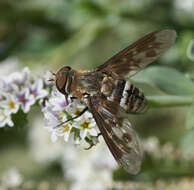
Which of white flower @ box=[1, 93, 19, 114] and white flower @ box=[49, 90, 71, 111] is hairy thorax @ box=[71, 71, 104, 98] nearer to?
white flower @ box=[49, 90, 71, 111]

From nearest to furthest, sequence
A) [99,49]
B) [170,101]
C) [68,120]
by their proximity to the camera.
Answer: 1. [68,120]
2. [170,101]
3. [99,49]

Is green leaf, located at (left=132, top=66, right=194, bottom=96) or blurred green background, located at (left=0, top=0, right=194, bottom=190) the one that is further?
blurred green background, located at (left=0, top=0, right=194, bottom=190)

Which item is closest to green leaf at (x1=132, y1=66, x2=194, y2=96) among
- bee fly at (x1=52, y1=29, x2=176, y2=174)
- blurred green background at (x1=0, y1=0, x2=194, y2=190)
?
bee fly at (x1=52, y1=29, x2=176, y2=174)

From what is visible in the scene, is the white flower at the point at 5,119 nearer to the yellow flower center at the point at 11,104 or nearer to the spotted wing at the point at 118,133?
the yellow flower center at the point at 11,104

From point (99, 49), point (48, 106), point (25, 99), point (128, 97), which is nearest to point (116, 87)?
point (128, 97)

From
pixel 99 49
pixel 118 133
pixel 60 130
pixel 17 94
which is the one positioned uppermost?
pixel 99 49

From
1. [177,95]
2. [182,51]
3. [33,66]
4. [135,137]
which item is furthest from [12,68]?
[135,137]

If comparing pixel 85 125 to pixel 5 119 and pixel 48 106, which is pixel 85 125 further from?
pixel 5 119
